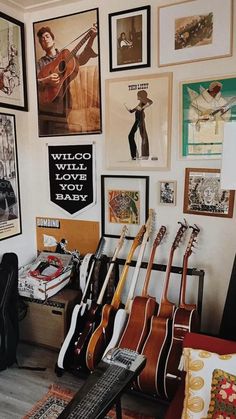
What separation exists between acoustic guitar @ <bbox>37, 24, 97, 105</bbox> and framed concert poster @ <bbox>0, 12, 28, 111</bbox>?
0.14 metres

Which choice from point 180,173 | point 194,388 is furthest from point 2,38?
point 194,388

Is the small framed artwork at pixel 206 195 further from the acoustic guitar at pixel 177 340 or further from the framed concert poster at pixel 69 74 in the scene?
the framed concert poster at pixel 69 74

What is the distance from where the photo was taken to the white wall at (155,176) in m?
2.05

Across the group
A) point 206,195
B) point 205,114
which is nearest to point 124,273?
point 206,195

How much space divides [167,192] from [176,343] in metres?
0.94

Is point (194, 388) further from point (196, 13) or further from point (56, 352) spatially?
point (196, 13)

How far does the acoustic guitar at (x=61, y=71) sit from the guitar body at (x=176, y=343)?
68.9 inches

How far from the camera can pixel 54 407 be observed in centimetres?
183

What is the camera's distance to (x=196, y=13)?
6.41 feet

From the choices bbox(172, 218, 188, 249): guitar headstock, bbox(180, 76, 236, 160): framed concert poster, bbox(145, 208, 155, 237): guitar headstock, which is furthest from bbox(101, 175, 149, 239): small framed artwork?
bbox(180, 76, 236, 160): framed concert poster

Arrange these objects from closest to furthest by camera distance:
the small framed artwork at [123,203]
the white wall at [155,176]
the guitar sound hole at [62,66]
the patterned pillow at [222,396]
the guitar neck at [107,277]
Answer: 1. the patterned pillow at [222,396]
2. the white wall at [155,176]
3. the guitar neck at [107,277]
4. the small framed artwork at [123,203]
5. the guitar sound hole at [62,66]

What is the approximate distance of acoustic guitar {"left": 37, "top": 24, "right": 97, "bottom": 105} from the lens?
2.34 m

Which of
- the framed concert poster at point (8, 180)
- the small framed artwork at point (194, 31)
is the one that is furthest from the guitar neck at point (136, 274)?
the small framed artwork at point (194, 31)

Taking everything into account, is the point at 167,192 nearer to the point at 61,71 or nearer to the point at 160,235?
the point at 160,235
